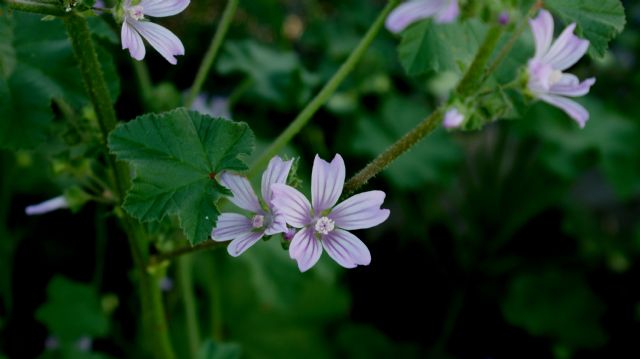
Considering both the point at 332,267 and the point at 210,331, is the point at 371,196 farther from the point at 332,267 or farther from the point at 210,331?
the point at 210,331

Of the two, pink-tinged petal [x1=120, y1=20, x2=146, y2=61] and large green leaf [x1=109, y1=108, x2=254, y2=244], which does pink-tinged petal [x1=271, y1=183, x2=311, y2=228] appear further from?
pink-tinged petal [x1=120, y1=20, x2=146, y2=61]

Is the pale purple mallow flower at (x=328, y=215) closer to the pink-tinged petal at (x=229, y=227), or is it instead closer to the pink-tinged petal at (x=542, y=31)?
the pink-tinged petal at (x=229, y=227)

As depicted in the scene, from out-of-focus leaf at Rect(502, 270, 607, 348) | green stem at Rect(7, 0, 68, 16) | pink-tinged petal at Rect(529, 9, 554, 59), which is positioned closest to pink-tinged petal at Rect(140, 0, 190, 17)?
green stem at Rect(7, 0, 68, 16)

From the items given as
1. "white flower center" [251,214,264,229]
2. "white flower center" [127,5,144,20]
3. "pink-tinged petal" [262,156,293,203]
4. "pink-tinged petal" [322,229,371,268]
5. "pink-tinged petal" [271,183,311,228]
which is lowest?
"pink-tinged petal" [322,229,371,268]

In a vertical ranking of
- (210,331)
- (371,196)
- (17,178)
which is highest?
(17,178)

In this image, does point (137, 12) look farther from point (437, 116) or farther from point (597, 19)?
point (597, 19)

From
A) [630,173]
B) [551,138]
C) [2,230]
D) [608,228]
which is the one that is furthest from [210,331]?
[608,228]

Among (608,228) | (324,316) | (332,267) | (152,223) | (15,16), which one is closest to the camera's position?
(152,223)
